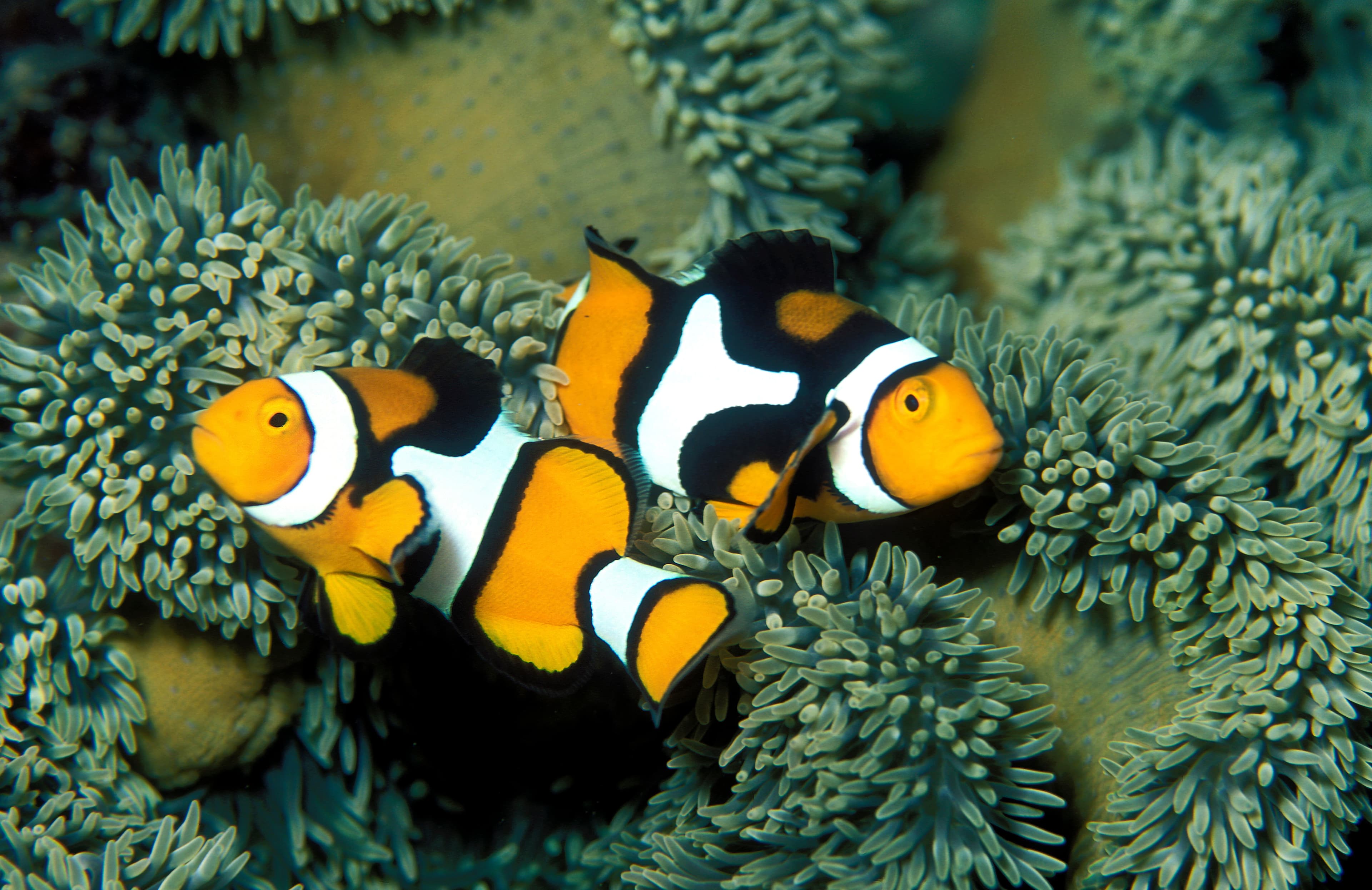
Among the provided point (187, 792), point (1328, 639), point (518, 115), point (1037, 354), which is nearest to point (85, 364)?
point (187, 792)

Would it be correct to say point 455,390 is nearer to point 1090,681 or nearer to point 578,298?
point 578,298

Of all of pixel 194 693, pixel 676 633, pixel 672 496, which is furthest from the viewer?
pixel 194 693

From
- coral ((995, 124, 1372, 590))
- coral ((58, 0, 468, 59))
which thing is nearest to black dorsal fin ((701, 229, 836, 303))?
coral ((995, 124, 1372, 590))

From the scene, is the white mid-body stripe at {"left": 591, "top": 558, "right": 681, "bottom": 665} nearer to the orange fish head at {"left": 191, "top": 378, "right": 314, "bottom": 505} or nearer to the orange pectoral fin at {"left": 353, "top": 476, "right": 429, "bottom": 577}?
the orange pectoral fin at {"left": 353, "top": 476, "right": 429, "bottom": 577}

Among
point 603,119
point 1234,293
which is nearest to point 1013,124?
point 1234,293

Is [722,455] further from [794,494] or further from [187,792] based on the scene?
[187,792]

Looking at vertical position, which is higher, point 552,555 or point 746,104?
point 746,104
